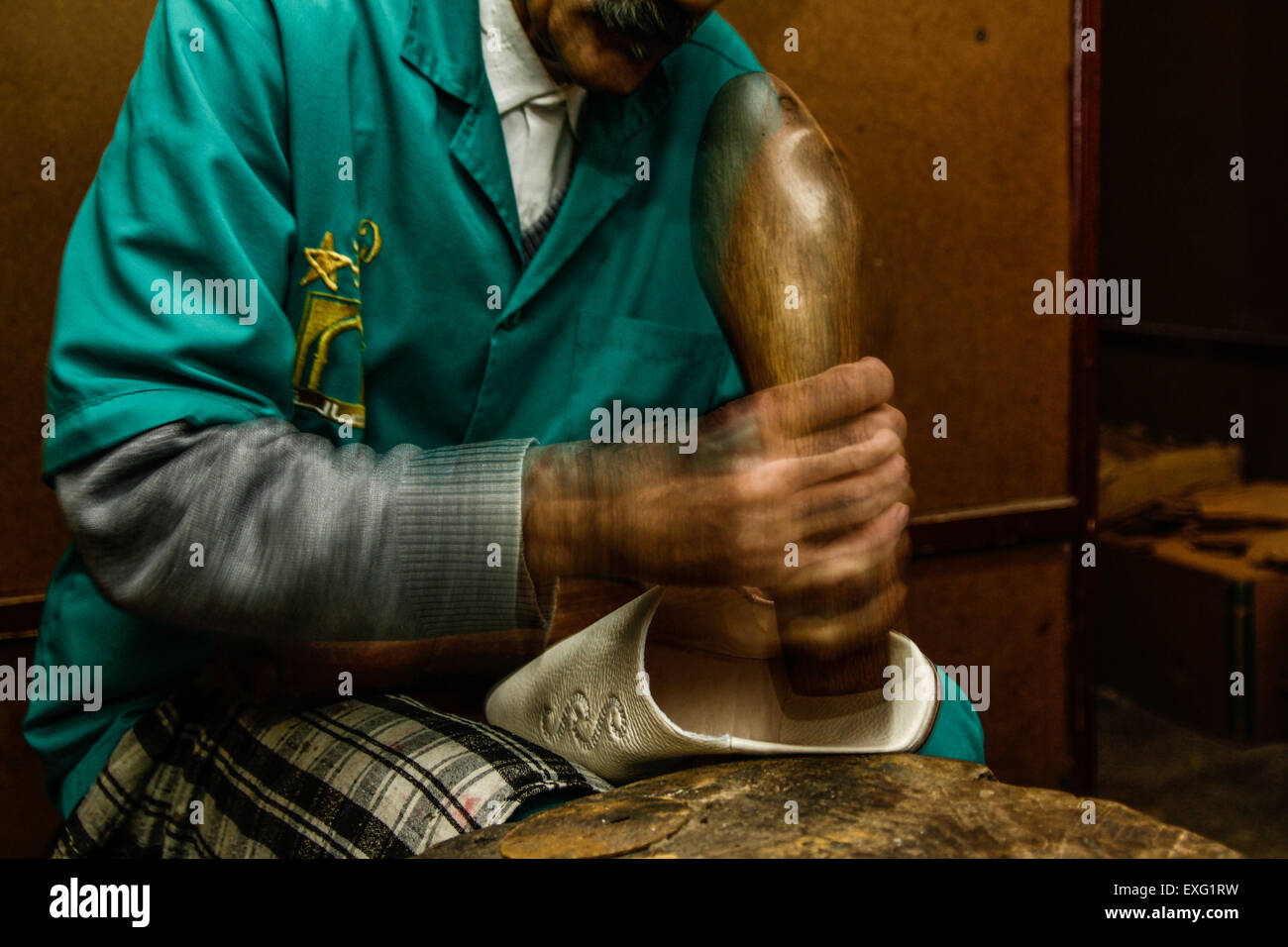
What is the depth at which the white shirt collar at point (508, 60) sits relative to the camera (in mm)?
860

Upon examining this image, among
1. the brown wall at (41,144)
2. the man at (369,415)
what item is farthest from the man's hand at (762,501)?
the brown wall at (41,144)

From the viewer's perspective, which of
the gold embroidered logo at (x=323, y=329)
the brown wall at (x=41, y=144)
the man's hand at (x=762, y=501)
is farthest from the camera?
the brown wall at (x=41, y=144)

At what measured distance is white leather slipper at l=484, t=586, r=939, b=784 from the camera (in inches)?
25.9

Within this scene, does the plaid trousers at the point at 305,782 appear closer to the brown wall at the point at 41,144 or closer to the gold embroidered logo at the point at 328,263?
the gold embroidered logo at the point at 328,263

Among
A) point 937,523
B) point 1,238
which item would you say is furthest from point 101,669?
point 937,523

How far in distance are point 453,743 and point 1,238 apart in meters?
0.81

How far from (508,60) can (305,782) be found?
60 centimetres

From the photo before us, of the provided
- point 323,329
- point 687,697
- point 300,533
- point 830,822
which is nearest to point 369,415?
point 323,329

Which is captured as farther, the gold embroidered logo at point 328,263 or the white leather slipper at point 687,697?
the gold embroidered logo at point 328,263

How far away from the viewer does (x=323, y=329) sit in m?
0.80

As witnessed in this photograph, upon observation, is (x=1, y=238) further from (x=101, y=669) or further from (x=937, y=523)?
(x=937, y=523)

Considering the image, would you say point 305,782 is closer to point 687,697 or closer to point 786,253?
point 687,697

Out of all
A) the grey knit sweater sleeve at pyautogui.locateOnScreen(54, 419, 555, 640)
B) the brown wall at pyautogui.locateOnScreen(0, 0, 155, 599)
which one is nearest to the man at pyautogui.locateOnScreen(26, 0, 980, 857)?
the grey knit sweater sleeve at pyautogui.locateOnScreen(54, 419, 555, 640)

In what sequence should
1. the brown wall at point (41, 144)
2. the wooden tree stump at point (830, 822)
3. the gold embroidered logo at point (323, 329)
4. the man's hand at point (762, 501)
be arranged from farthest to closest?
the brown wall at point (41, 144) → the gold embroidered logo at point (323, 329) → the man's hand at point (762, 501) → the wooden tree stump at point (830, 822)
